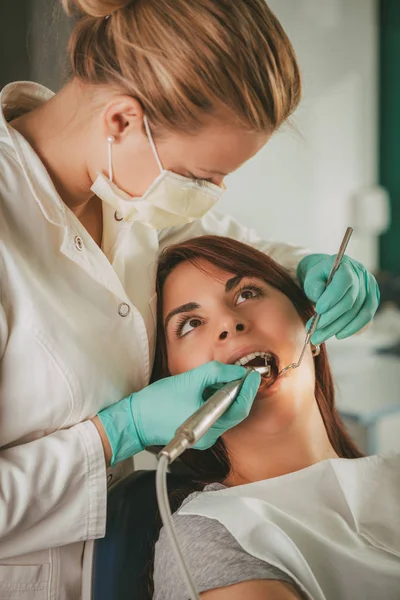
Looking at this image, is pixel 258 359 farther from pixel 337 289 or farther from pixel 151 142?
pixel 151 142

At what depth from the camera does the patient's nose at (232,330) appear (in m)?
1.44

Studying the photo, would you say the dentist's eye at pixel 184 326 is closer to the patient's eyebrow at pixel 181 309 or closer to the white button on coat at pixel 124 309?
the patient's eyebrow at pixel 181 309

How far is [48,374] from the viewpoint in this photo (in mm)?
1218

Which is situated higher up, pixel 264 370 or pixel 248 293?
pixel 248 293

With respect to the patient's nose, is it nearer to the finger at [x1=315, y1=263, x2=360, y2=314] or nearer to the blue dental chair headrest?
the finger at [x1=315, y1=263, x2=360, y2=314]

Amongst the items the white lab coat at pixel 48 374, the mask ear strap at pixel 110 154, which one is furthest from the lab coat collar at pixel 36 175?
the mask ear strap at pixel 110 154

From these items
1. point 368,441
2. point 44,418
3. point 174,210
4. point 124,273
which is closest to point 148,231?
point 124,273

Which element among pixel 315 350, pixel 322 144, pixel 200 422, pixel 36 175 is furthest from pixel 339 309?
pixel 322 144

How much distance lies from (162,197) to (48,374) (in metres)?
0.41

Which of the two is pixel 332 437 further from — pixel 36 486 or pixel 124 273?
pixel 36 486

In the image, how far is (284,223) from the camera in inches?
113

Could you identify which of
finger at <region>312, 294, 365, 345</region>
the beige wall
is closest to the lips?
finger at <region>312, 294, 365, 345</region>

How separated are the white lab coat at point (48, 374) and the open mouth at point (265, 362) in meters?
0.29

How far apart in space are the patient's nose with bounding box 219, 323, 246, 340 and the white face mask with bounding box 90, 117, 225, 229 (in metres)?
0.29
